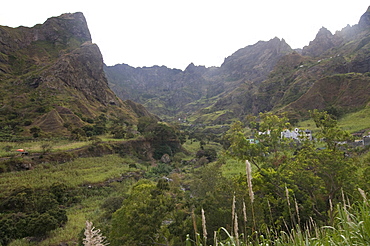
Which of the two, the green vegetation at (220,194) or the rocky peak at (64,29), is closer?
the green vegetation at (220,194)

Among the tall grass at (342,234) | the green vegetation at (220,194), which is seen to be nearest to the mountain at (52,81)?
the green vegetation at (220,194)

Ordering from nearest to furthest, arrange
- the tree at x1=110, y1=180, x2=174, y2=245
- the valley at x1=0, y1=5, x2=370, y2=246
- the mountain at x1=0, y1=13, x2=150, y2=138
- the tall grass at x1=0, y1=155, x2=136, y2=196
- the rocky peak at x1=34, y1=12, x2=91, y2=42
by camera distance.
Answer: the valley at x1=0, y1=5, x2=370, y2=246, the tree at x1=110, y1=180, x2=174, y2=245, the tall grass at x1=0, y1=155, x2=136, y2=196, the mountain at x1=0, y1=13, x2=150, y2=138, the rocky peak at x1=34, y1=12, x2=91, y2=42

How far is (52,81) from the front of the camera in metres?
69.6

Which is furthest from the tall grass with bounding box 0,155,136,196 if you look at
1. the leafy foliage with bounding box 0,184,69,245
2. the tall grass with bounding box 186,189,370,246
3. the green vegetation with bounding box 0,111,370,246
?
the tall grass with bounding box 186,189,370,246

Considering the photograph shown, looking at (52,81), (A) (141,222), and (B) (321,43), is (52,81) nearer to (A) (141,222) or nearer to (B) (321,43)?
(A) (141,222)

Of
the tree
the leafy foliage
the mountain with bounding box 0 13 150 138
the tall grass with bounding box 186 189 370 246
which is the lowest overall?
the leafy foliage

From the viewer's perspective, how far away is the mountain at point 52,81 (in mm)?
50688

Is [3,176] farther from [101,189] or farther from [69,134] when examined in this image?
[69,134]

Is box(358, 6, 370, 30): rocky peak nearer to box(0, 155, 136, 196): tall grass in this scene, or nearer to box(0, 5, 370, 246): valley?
box(0, 5, 370, 246): valley

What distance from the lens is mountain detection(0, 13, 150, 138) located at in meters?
50.7

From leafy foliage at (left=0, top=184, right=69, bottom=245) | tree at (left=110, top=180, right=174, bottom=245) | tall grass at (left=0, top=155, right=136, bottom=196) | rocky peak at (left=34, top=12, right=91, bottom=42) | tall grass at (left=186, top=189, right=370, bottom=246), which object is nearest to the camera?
tall grass at (left=186, top=189, right=370, bottom=246)

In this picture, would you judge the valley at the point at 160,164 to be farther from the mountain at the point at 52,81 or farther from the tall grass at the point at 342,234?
the mountain at the point at 52,81

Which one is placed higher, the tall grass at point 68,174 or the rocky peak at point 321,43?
the rocky peak at point 321,43

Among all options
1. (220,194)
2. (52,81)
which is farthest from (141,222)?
(52,81)
